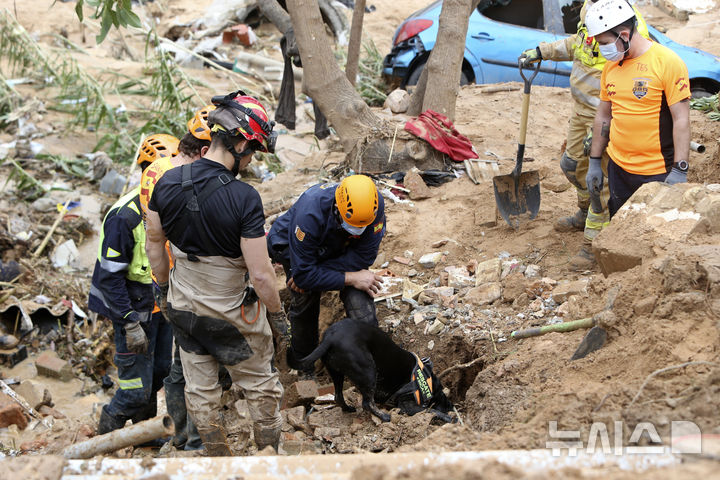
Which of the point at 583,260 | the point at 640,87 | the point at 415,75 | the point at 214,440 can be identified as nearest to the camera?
the point at 214,440

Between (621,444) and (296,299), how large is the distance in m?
2.78

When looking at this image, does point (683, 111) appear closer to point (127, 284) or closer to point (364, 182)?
point (364, 182)

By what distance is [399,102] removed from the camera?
8.44 m

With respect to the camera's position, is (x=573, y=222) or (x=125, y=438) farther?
(x=573, y=222)

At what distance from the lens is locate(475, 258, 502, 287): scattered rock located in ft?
17.3

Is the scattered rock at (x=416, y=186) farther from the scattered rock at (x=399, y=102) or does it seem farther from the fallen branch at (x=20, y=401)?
the fallen branch at (x=20, y=401)

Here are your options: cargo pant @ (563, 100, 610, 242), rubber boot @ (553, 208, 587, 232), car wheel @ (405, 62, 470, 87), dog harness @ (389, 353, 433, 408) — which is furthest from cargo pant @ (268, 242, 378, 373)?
car wheel @ (405, 62, 470, 87)

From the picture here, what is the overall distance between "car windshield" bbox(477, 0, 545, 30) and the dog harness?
6213mm

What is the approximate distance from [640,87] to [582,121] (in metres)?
1.14

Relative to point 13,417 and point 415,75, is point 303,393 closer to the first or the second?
point 13,417

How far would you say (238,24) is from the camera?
1466 cm

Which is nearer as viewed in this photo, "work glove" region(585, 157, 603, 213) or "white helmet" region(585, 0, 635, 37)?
"white helmet" region(585, 0, 635, 37)

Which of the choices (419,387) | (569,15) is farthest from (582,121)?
(569,15)

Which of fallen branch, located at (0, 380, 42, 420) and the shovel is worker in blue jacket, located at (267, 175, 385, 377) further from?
fallen branch, located at (0, 380, 42, 420)
